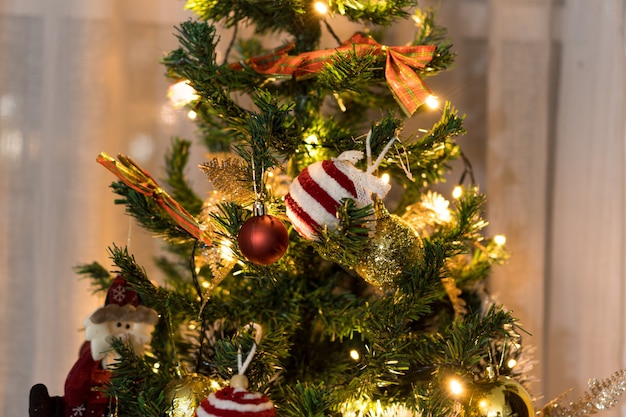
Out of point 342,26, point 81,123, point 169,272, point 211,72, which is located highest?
point 342,26

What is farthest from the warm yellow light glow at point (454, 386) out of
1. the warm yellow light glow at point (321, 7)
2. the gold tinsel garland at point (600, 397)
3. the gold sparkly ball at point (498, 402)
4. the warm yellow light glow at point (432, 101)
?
the warm yellow light glow at point (321, 7)

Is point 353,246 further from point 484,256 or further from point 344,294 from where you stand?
point 484,256

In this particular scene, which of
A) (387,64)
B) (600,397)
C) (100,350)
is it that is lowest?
(600,397)

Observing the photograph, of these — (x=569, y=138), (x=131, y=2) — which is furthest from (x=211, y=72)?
(x=569, y=138)

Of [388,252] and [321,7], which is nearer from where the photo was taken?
[388,252]

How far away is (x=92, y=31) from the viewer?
1.05 meters

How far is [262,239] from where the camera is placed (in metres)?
0.60

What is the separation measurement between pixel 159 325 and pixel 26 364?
364 millimetres

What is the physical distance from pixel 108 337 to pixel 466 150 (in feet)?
2.16

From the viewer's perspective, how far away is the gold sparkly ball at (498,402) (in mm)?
663

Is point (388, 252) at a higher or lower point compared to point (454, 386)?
higher

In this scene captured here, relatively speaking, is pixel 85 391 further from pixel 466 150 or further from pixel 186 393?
pixel 466 150

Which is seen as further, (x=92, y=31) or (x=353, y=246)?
(x=92, y=31)

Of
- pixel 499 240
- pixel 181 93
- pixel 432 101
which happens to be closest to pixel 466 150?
pixel 499 240
